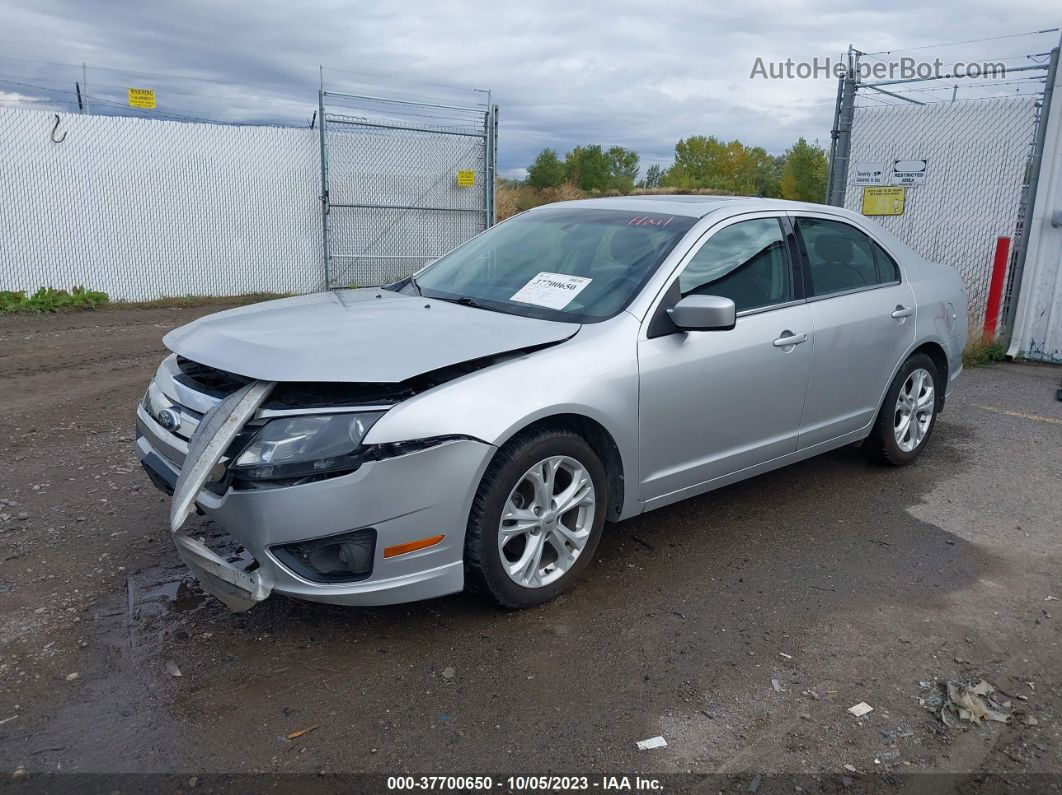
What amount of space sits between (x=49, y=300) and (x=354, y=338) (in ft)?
32.7

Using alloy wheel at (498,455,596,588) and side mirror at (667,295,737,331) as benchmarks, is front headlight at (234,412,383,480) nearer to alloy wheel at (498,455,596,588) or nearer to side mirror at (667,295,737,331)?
alloy wheel at (498,455,596,588)

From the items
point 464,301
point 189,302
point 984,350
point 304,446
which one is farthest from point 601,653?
point 189,302

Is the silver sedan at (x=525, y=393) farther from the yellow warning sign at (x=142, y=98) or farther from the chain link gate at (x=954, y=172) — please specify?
the yellow warning sign at (x=142, y=98)

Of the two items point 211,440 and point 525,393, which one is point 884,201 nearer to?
point 525,393

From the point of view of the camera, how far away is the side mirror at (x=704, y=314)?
384cm

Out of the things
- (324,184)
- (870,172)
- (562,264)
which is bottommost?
(562,264)

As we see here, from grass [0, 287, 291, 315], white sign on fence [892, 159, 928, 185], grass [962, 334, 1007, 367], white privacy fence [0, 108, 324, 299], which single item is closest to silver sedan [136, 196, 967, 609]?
grass [962, 334, 1007, 367]

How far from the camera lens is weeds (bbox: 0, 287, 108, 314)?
37.4ft

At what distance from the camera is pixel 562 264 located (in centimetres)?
443

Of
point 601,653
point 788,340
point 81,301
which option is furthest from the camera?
point 81,301

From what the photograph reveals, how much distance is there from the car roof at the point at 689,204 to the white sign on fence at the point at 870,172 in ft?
21.0

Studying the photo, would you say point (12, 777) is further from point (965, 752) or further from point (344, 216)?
point (344, 216)

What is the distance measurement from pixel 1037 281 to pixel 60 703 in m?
9.69

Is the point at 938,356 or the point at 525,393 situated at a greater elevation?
the point at 525,393
